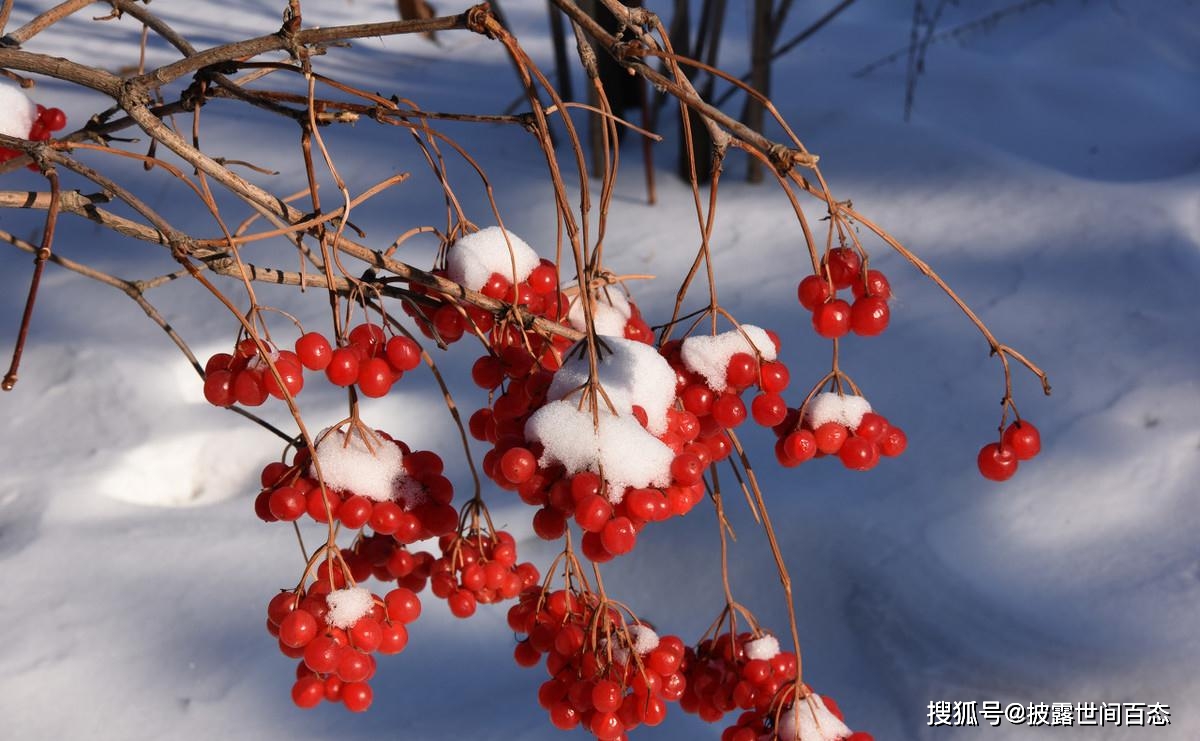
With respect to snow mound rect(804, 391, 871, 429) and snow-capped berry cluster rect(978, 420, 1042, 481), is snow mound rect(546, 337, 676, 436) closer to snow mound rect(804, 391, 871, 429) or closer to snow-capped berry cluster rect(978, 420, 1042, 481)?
snow mound rect(804, 391, 871, 429)

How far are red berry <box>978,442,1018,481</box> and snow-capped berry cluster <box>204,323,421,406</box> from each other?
0.34 m

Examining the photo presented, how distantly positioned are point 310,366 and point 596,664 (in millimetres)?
241

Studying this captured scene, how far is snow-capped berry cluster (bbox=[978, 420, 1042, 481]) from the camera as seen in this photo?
2.02 ft

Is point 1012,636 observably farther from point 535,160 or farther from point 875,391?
point 535,160

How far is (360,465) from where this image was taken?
0.55m

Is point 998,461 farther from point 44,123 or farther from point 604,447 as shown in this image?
point 44,123

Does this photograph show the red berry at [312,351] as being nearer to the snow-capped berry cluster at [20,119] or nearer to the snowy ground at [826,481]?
the snow-capped berry cluster at [20,119]

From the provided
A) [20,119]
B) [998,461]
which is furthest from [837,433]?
[20,119]

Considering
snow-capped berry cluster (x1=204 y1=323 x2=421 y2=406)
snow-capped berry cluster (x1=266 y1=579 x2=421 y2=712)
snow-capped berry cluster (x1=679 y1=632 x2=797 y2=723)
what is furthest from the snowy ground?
snow-capped berry cluster (x1=204 y1=323 x2=421 y2=406)

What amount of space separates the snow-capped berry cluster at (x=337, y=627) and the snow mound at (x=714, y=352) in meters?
0.21

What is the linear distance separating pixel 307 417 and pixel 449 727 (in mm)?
549

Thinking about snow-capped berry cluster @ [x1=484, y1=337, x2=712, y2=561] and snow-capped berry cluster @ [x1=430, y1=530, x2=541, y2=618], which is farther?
snow-capped berry cluster @ [x1=430, y1=530, x2=541, y2=618]

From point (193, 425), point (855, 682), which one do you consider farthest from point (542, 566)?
point (193, 425)

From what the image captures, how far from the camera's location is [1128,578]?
121 cm
